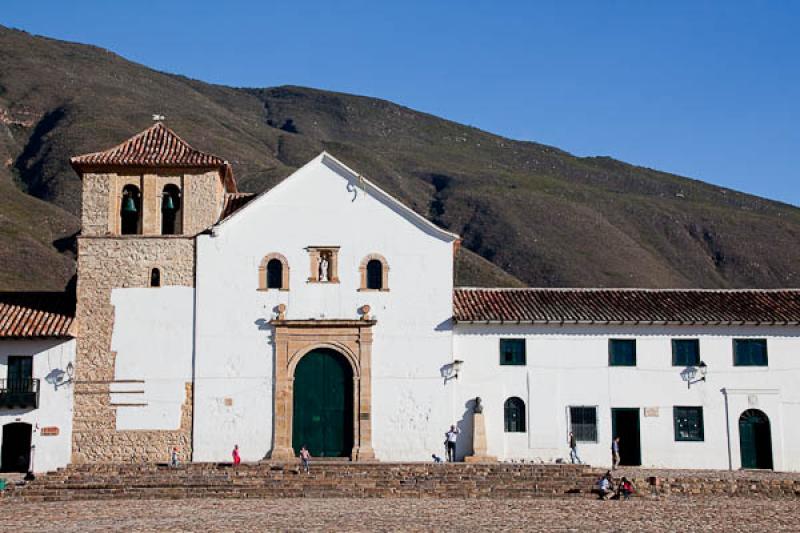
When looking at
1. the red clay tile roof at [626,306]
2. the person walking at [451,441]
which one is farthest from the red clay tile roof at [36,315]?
the red clay tile roof at [626,306]

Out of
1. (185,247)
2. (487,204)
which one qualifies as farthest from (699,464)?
(487,204)

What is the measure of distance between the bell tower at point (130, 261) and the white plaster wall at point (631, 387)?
8914 mm

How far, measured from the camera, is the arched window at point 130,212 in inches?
1414

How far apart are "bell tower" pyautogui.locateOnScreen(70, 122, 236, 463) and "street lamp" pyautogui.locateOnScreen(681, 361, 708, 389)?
15.4m

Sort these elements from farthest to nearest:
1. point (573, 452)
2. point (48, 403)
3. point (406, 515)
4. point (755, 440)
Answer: point (755, 440), point (573, 452), point (48, 403), point (406, 515)

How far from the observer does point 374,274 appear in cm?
3572

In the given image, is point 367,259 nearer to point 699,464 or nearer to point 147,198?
point 147,198

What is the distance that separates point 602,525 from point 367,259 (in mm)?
14126

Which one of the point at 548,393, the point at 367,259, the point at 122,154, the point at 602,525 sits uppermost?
the point at 122,154

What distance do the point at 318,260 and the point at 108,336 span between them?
22.4ft

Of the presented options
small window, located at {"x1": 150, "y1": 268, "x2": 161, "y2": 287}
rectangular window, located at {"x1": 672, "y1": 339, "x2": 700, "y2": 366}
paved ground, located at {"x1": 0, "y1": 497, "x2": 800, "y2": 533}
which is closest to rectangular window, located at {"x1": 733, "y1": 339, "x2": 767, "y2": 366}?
rectangular window, located at {"x1": 672, "y1": 339, "x2": 700, "y2": 366}

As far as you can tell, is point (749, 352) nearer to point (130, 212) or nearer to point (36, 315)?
point (130, 212)

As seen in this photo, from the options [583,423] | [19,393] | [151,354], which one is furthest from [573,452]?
[19,393]

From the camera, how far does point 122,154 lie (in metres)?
36.2
